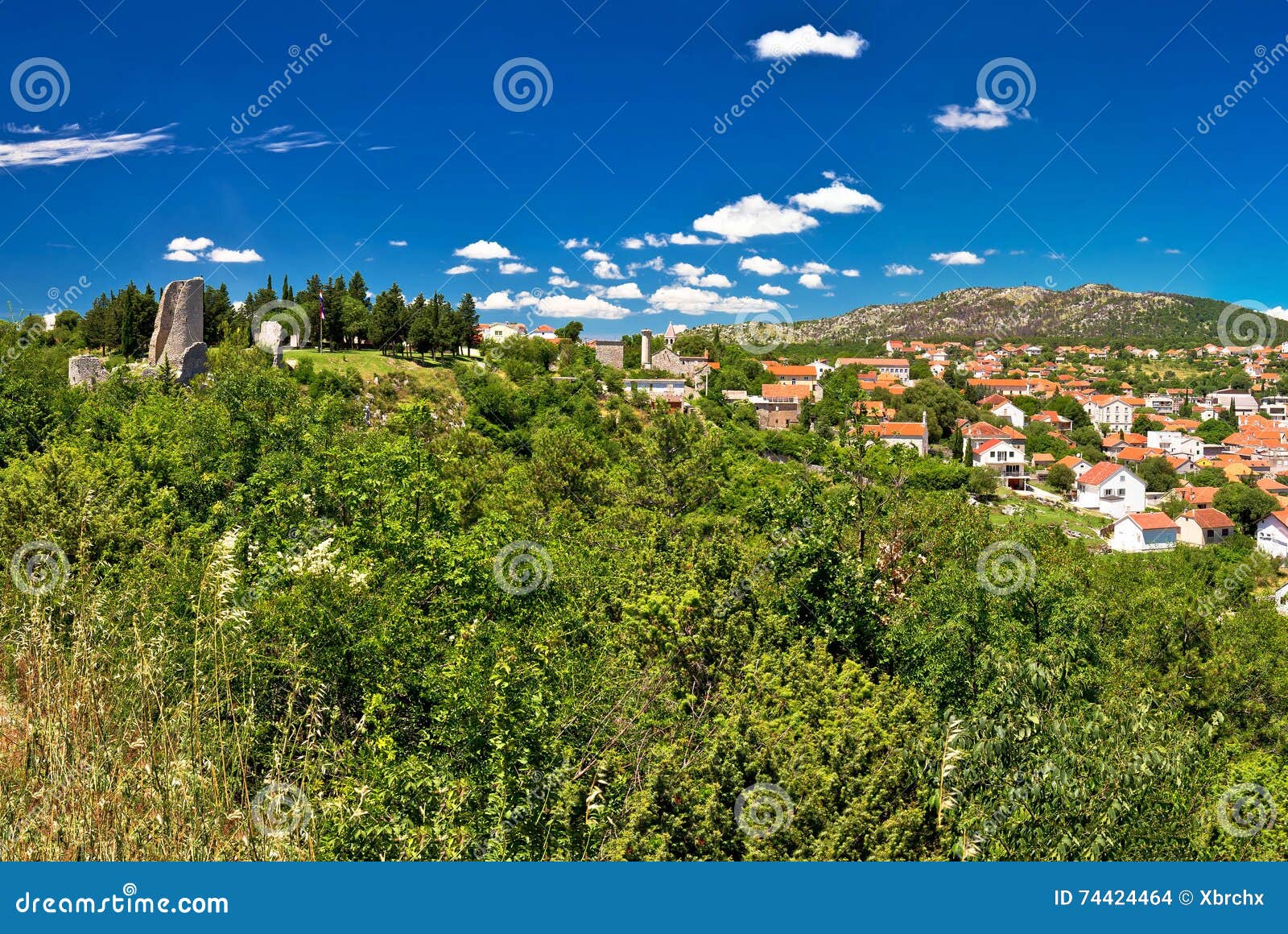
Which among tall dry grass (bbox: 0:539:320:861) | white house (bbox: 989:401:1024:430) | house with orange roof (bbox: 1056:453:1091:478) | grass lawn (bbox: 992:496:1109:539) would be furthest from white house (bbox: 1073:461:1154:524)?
tall dry grass (bbox: 0:539:320:861)

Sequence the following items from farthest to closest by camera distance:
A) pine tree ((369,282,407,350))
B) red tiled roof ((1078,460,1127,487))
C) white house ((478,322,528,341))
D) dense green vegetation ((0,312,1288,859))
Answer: white house ((478,322,528,341)), red tiled roof ((1078,460,1127,487)), pine tree ((369,282,407,350)), dense green vegetation ((0,312,1288,859))

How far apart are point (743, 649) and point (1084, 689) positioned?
4.61m

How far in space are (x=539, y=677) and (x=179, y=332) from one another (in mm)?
32948

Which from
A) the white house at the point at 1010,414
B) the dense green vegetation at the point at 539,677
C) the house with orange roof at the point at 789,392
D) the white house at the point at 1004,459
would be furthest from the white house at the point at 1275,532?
the dense green vegetation at the point at 539,677

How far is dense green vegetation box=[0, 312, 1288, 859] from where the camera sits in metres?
3.56

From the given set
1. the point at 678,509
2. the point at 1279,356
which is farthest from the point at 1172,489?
the point at 1279,356

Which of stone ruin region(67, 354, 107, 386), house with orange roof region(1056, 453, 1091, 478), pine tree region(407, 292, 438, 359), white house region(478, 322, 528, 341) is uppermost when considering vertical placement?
white house region(478, 322, 528, 341)

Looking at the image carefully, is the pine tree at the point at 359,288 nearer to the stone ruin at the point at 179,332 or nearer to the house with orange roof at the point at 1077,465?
the stone ruin at the point at 179,332

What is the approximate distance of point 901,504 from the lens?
15.0 meters

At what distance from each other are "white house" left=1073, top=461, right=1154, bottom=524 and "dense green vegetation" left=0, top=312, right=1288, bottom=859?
5446 centimetres

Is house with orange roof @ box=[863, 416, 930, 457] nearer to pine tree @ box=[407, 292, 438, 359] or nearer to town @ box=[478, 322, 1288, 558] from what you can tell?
town @ box=[478, 322, 1288, 558]

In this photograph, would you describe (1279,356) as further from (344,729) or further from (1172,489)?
(344,729)

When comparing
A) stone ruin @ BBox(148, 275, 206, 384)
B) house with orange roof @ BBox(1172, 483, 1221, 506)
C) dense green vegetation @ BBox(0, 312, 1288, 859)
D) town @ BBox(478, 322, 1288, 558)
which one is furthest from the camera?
house with orange roof @ BBox(1172, 483, 1221, 506)

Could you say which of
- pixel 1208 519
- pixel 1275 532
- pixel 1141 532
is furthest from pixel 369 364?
pixel 1275 532
